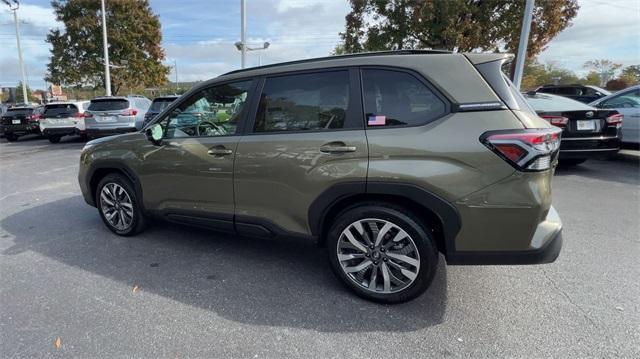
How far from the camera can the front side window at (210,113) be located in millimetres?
3410

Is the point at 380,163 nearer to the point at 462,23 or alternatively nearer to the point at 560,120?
the point at 560,120

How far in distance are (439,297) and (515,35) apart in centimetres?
1647

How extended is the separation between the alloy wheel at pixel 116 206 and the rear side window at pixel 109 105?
9466 mm

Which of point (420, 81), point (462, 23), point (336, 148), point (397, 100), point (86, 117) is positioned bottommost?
point (86, 117)

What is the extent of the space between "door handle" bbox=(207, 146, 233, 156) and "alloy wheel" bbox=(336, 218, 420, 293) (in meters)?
1.22

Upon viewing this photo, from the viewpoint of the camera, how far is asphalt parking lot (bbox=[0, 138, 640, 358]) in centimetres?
246

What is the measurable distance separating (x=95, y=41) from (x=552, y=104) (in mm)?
28431

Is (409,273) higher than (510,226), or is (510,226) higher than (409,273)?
(510,226)

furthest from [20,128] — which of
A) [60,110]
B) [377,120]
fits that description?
[377,120]

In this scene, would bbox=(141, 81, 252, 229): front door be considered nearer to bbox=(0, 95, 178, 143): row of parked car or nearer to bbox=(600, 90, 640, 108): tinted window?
bbox=(600, 90, 640, 108): tinted window

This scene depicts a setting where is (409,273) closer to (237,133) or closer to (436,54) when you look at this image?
(436,54)

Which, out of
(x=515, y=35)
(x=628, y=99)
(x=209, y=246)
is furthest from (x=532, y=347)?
(x=515, y=35)

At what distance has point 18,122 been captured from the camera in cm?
1612

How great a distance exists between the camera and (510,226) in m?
2.54
